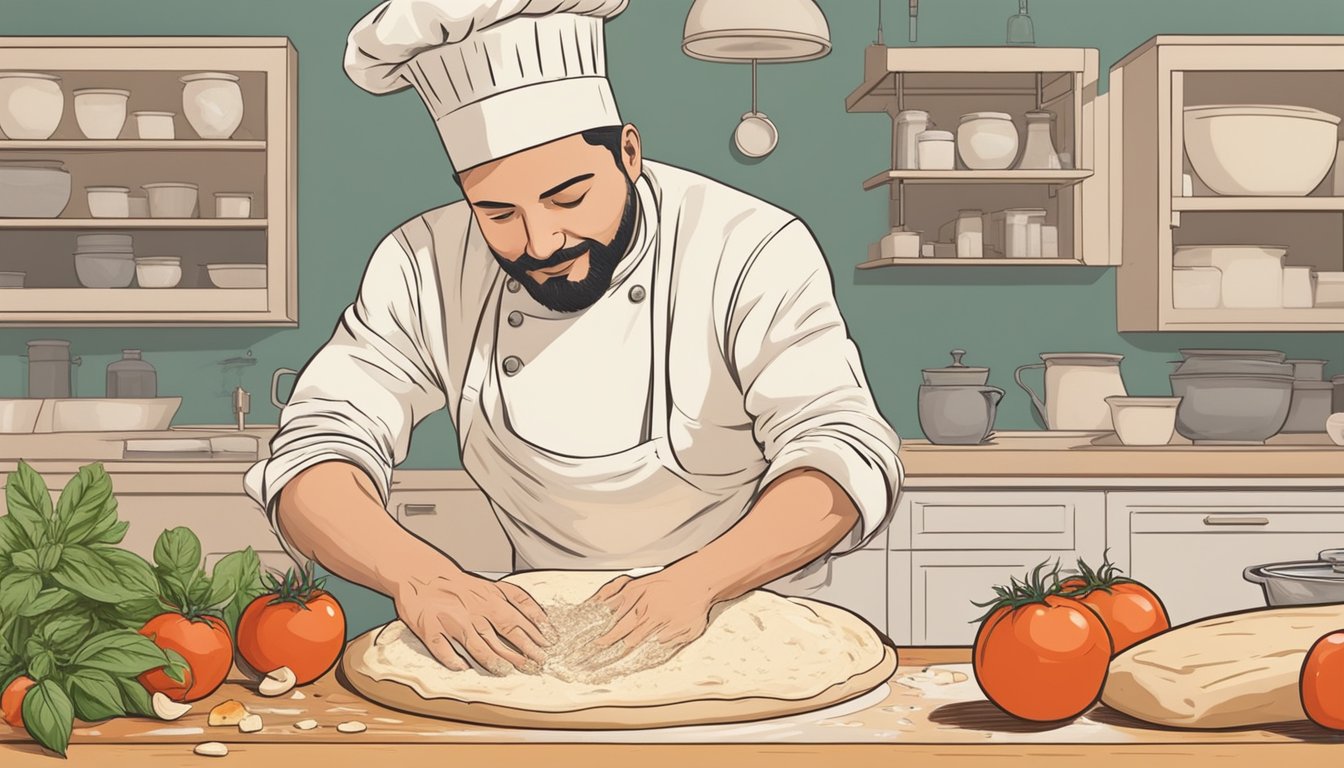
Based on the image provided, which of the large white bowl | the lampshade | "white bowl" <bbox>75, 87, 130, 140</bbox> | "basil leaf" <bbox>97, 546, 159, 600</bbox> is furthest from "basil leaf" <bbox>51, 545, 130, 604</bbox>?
the large white bowl

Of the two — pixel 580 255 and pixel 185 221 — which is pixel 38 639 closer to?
pixel 580 255

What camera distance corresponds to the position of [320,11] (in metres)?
3.41

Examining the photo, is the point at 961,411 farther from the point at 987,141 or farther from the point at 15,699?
the point at 15,699

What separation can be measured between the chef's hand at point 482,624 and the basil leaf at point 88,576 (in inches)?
10.7

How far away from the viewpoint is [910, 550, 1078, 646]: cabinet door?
113 inches

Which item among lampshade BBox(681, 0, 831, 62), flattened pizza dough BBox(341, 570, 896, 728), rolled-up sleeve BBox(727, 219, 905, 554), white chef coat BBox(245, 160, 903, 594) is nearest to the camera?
flattened pizza dough BBox(341, 570, 896, 728)

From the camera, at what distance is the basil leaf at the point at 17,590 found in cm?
95

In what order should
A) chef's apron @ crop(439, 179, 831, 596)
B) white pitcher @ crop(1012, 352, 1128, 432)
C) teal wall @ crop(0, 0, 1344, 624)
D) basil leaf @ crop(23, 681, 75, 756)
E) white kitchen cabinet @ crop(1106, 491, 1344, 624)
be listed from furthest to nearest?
teal wall @ crop(0, 0, 1344, 624), white pitcher @ crop(1012, 352, 1128, 432), white kitchen cabinet @ crop(1106, 491, 1344, 624), chef's apron @ crop(439, 179, 831, 596), basil leaf @ crop(23, 681, 75, 756)

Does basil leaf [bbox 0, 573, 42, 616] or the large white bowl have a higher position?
the large white bowl

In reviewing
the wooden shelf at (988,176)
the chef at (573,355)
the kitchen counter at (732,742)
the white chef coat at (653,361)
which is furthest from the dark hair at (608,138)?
the wooden shelf at (988,176)

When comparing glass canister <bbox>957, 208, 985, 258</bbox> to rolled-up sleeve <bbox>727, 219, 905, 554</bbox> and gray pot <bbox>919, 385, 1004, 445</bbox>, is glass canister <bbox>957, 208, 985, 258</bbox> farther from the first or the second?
rolled-up sleeve <bbox>727, 219, 905, 554</bbox>

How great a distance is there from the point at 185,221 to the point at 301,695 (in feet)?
7.82

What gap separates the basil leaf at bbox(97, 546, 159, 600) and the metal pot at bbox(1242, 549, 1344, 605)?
0.96 metres

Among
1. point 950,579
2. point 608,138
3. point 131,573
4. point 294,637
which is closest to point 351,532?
point 294,637
